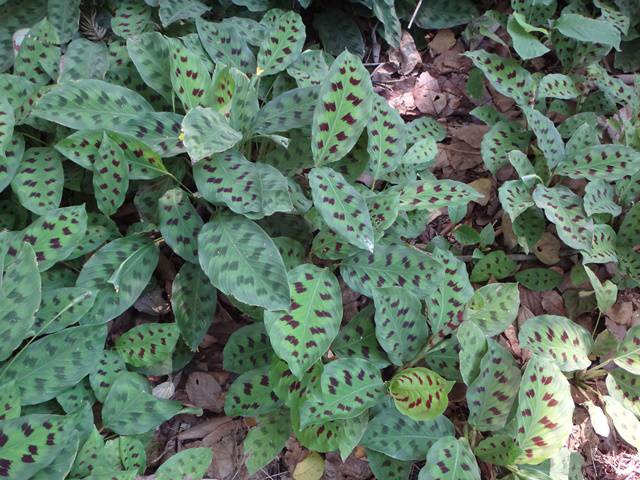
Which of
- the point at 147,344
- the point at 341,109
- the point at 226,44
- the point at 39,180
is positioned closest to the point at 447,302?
the point at 341,109

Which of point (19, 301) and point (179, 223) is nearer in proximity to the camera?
point (19, 301)

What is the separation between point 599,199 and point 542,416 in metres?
0.84

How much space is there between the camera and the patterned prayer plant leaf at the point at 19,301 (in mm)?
1375

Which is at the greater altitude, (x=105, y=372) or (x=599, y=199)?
(x=599, y=199)

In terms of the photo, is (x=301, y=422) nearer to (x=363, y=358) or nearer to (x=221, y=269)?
(x=363, y=358)

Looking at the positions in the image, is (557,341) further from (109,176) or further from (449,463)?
(109,176)

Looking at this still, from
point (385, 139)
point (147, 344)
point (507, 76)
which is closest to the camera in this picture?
point (147, 344)

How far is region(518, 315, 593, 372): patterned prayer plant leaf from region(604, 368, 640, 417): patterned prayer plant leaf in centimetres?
10

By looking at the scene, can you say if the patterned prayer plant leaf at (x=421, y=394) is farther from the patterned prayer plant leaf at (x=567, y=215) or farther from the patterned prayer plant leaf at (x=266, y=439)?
the patterned prayer plant leaf at (x=567, y=215)

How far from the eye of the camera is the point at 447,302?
166 centimetres

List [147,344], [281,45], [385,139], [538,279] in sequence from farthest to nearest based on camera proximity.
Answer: [538,279], [281,45], [385,139], [147,344]

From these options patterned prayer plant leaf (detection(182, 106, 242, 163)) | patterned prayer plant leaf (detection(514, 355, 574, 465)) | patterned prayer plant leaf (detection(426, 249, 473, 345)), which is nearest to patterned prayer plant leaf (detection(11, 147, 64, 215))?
patterned prayer plant leaf (detection(182, 106, 242, 163))

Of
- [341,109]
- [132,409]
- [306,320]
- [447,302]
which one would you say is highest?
[341,109]

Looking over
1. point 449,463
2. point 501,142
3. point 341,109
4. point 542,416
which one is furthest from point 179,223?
point 501,142
